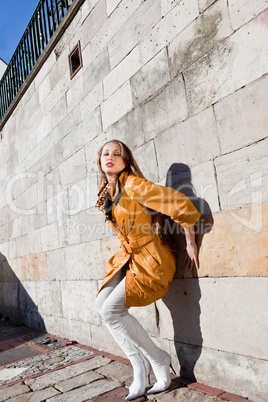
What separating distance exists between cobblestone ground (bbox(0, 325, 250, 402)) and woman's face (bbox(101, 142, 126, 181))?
5.28ft

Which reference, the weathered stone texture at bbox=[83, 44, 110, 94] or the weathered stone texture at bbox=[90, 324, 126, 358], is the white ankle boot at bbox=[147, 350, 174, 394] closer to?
the weathered stone texture at bbox=[90, 324, 126, 358]

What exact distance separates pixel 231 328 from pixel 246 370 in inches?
10.1

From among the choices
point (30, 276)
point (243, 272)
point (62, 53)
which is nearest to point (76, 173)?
point (62, 53)

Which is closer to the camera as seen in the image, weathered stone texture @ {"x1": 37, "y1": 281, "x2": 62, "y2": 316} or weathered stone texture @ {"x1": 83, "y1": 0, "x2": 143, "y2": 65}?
weathered stone texture @ {"x1": 83, "y1": 0, "x2": 143, "y2": 65}

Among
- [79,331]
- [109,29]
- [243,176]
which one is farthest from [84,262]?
[109,29]

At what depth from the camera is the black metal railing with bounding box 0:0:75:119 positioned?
16.5 feet

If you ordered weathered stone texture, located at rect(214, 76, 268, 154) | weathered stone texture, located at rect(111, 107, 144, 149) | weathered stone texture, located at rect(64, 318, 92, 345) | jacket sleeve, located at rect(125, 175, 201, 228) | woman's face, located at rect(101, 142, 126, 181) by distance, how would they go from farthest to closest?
weathered stone texture, located at rect(64, 318, 92, 345) < weathered stone texture, located at rect(111, 107, 144, 149) < woman's face, located at rect(101, 142, 126, 181) < jacket sleeve, located at rect(125, 175, 201, 228) < weathered stone texture, located at rect(214, 76, 268, 154)

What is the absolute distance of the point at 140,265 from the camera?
253 cm

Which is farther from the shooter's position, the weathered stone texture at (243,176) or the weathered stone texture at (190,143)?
the weathered stone texture at (190,143)

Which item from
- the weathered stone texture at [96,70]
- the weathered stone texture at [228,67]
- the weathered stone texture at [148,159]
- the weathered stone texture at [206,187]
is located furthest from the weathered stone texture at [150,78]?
the weathered stone texture at [206,187]

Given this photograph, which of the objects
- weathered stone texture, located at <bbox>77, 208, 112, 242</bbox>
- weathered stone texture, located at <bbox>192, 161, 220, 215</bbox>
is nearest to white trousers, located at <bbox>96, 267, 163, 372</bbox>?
weathered stone texture, located at <bbox>192, 161, 220, 215</bbox>

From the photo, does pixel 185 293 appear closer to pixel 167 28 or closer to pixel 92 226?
pixel 92 226

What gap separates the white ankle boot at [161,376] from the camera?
8.16ft

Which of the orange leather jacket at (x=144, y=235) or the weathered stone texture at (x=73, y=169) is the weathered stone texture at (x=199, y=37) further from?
the weathered stone texture at (x=73, y=169)
